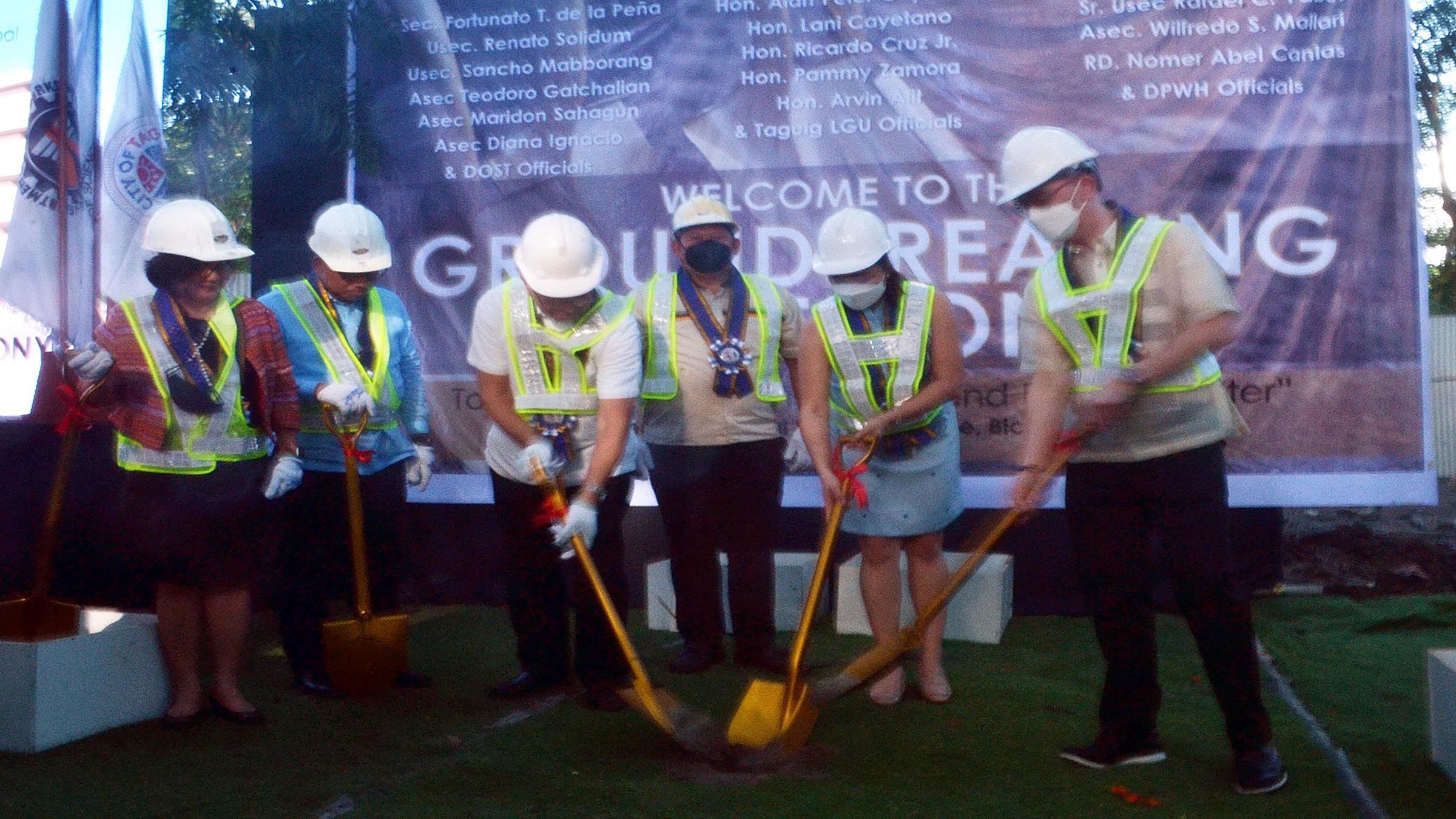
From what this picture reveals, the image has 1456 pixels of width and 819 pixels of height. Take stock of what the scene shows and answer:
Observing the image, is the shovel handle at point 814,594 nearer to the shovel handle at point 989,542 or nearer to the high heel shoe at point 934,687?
the shovel handle at point 989,542

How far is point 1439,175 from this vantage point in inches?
Answer: 787

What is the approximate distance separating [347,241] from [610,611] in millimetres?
1654

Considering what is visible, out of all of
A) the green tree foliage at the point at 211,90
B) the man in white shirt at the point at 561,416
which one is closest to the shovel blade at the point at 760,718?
the man in white shirt at the point at 561,416

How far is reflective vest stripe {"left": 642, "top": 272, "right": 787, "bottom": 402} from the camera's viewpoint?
15.3 feet

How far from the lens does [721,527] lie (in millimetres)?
4730

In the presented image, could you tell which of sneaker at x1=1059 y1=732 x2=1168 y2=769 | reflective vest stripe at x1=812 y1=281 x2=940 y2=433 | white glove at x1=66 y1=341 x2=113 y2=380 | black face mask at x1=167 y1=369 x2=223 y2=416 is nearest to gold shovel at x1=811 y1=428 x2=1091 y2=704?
sneaker at x1=1059 y1=732 x2=1168 y2=769

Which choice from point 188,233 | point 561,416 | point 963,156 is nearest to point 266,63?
point 188,233

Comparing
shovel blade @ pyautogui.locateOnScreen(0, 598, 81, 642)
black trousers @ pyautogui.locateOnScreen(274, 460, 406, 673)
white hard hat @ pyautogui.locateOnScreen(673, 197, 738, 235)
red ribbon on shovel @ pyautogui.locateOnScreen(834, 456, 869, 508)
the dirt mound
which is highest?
white hard hat @ pyautogui.locateOnScreen(673, 197, 738, 235)

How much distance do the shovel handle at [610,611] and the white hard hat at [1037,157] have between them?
4.65 feet

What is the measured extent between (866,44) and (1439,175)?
685 inches

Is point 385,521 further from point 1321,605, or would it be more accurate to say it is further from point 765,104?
point 1321,605

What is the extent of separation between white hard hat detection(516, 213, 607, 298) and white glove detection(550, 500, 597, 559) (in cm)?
62

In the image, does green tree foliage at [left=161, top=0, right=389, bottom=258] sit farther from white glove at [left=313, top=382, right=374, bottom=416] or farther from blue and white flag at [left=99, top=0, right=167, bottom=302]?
white glove at [left=313, top=382, right=374, bottom=416]

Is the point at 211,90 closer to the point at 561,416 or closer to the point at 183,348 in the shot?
the point at 183,348
